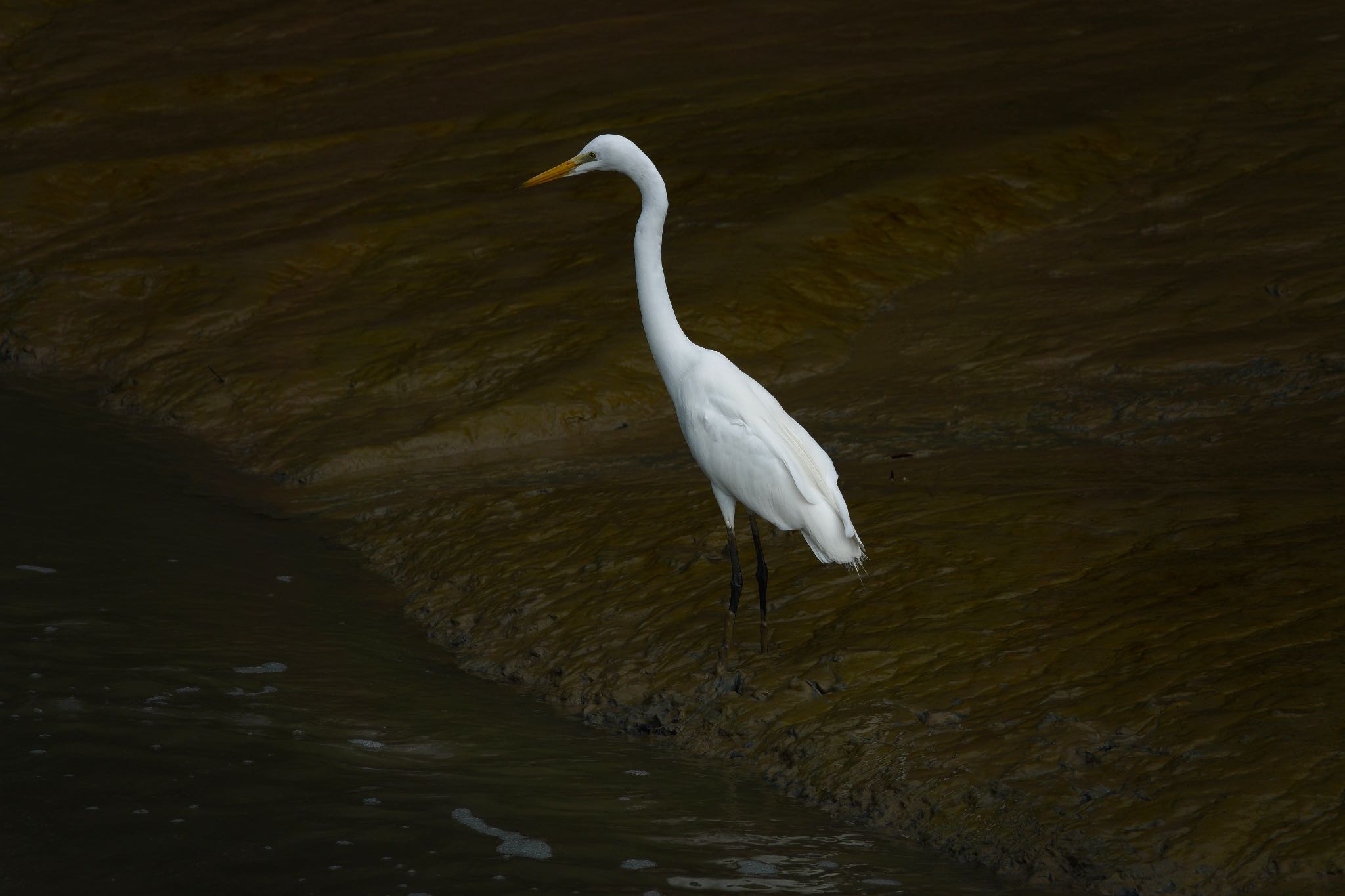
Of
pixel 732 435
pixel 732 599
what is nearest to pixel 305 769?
pixel 732 599

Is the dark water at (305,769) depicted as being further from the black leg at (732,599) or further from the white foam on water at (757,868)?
the black leg at (732,599)

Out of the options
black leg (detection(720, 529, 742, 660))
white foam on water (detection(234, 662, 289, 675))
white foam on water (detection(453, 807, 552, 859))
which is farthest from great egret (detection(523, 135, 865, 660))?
white foam on water (detection(234, 662, 289, 675))

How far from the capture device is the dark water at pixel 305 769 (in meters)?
3.65

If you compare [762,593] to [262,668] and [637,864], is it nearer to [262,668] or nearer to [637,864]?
[637,864]

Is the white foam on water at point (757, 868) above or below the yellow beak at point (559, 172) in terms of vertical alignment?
below

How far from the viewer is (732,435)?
521 centimetres

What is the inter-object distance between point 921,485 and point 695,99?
7.53 metres

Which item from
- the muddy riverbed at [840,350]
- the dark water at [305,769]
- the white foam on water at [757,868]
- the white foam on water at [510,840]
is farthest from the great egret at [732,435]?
the white foam on water at [510,840]

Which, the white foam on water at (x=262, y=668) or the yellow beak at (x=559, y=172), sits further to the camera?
the yellow beak at (x=559, y=172)

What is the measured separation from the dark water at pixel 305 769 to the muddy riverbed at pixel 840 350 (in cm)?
34

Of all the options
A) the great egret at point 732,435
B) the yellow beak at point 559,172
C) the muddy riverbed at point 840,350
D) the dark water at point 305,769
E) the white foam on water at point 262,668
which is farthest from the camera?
the yellow beak at point 559,172

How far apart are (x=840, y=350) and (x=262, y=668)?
450cm

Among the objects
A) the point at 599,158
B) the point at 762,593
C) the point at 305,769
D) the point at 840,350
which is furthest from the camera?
the point at 840,350

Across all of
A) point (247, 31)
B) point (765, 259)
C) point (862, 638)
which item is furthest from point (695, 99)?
point (862, 638)
